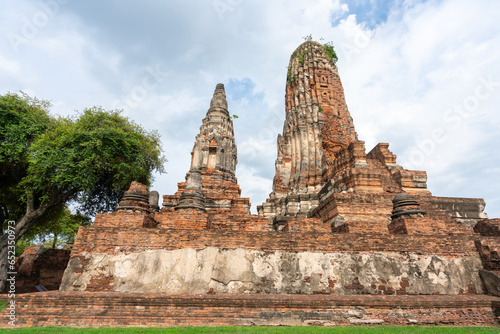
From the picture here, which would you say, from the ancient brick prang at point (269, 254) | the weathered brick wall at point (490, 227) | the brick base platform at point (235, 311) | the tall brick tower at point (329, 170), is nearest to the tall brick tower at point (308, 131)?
the tall brick tower at point (329, 170)

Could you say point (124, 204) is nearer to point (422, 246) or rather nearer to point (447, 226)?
point (422, 246)

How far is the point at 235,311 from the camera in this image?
5.76 metres

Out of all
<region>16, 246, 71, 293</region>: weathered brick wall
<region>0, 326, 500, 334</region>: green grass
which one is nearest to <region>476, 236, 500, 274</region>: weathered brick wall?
<region>0, 326, 500, 334</region>: green grass

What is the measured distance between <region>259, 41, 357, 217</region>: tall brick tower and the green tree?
968 cm

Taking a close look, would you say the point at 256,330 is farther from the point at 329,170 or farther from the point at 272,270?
the point at 329,170

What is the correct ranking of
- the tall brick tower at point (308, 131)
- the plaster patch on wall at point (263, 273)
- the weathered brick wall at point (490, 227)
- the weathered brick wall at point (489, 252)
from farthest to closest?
the tall brick tower at point (308, 131)
the weathered brick wall at point (490, 227)
the weathered brick wall at point (489, 252)
the plaster patch on wall at point (263, 273)

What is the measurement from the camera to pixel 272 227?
16.3 metres

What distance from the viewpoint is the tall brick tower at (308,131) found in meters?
18.3

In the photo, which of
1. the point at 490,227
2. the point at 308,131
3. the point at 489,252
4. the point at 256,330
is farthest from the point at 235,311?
the point at 308,131

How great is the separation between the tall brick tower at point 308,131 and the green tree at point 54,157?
968 centimetres

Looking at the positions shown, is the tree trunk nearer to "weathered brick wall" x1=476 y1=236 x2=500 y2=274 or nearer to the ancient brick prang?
the ancient brick prang

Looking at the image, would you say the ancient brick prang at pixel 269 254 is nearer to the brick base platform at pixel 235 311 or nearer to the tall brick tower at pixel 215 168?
the brick base platform at pixel 235 311

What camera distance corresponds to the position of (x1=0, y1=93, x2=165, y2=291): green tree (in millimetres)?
11703

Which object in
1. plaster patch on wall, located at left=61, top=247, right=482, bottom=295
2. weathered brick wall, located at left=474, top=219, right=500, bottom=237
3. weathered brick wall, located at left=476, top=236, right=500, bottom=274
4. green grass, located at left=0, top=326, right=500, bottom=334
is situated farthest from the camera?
weathered brick wall, located at left=474, top=219, right=500, bottom=237
